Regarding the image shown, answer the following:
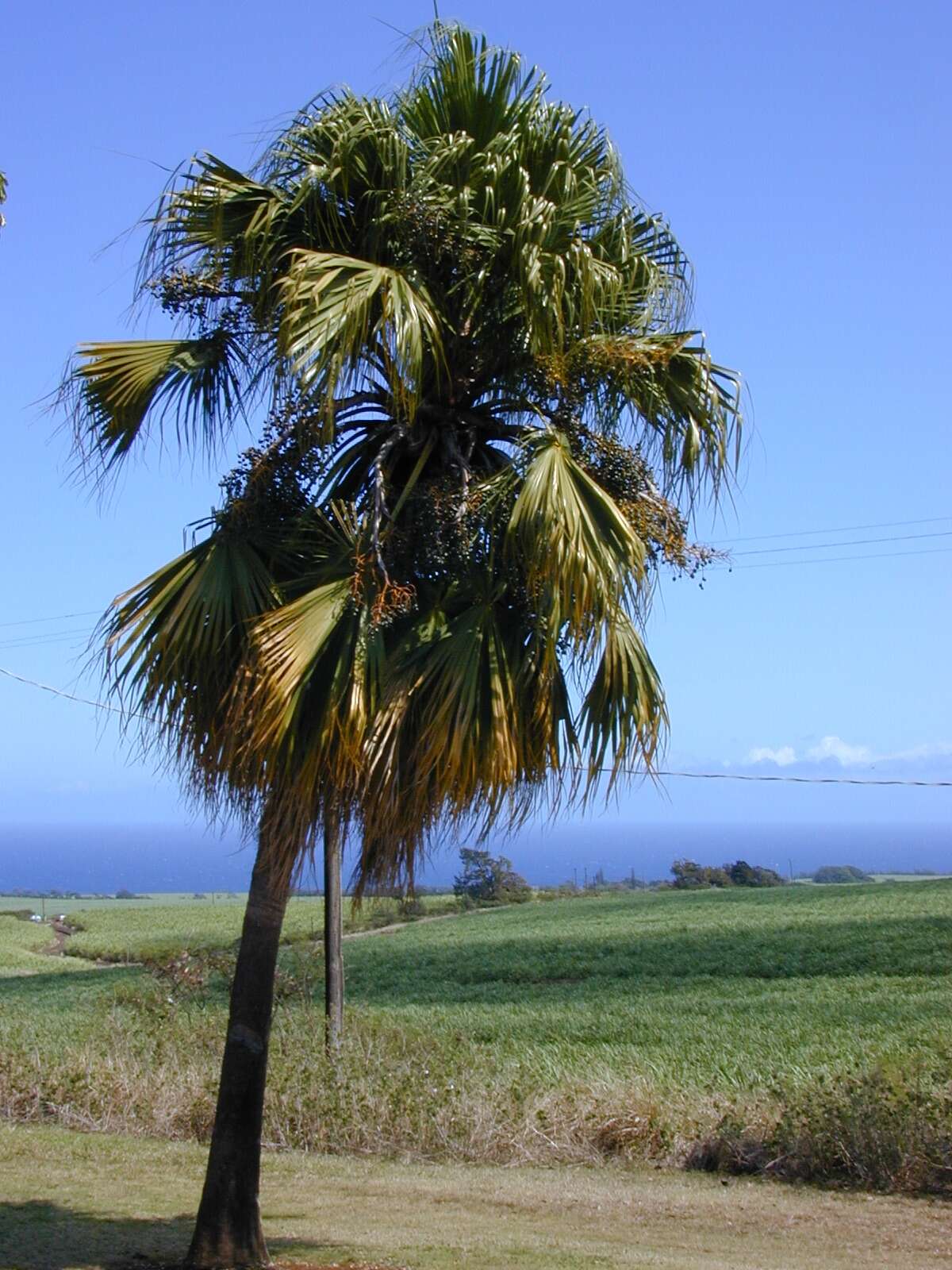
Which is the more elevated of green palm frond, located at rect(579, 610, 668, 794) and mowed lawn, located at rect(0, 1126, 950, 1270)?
green palm frond, located at rect(579, 610, 668, 794)

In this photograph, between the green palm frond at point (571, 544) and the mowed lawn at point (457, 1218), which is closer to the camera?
the green palm frond at point (571, 544)

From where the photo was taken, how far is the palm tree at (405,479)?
581cm

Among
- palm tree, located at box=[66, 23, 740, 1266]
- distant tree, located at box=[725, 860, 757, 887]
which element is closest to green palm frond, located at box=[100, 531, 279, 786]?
palm tree, located at box=[66, 23, 740, 1266]

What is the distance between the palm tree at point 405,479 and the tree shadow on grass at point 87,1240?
2.51 ft

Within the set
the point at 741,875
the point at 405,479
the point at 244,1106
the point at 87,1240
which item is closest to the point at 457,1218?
the point at 87,1240

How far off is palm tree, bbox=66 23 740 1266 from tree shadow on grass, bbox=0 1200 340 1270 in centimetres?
77

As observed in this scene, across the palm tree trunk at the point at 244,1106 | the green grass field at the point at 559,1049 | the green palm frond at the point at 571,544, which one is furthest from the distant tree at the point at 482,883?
the green palm frond at the point at 571,544

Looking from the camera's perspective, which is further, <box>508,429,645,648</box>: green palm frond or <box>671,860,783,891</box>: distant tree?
<box>671,860,783,891</box>: distant tree

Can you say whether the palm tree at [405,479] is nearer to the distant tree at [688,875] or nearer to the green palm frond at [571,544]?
the green palm frond at [571,544]

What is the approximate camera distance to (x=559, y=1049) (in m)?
17.5

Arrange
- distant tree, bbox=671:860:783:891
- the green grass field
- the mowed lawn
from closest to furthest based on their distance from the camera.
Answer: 1. the mowed lawn
2. the green grass field
3. distant tree, bbox=671:860:783:891

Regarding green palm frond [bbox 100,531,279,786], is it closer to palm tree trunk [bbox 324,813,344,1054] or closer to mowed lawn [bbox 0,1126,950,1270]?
mowed lawn [bbox 0,1126,950,1270]

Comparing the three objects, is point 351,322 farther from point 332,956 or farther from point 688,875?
point 688,875

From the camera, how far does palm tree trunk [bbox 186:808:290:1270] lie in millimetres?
6387
